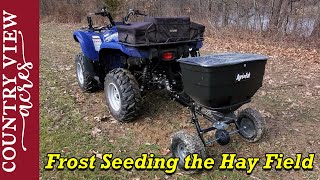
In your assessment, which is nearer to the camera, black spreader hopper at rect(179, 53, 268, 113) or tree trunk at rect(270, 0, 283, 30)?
black spreader hopper at rect(179, 53, 268, 113)

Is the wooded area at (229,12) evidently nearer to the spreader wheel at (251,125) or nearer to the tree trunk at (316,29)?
the tree trunk at (316,29)

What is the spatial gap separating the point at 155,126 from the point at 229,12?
36.3 feet

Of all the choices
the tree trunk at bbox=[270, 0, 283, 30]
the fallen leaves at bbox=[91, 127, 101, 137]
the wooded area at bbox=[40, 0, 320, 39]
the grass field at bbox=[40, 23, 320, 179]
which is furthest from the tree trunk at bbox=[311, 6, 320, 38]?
the fallen leaves at bbox=[91, 127, 101, 137]

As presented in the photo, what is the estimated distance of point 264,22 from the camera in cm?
1255

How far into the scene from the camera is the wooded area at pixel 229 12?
444 inches

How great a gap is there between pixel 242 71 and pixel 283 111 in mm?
2102

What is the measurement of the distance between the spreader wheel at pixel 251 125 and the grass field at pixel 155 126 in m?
0.10

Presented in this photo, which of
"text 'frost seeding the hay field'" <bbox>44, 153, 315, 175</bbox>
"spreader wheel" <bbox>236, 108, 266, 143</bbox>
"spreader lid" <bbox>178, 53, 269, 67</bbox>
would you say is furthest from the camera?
"spreader wheel" <bbox>236, 108, 266, 143</bbox>

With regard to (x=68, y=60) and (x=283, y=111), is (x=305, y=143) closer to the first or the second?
(x=283, y=111)

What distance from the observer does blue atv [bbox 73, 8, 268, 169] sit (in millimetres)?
3074

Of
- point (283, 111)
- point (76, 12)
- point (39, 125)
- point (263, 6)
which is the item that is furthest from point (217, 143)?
point (76, 12)

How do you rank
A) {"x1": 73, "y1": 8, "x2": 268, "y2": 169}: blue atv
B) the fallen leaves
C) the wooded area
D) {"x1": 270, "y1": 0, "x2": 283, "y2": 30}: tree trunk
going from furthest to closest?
{"x1": 270, "y1": 0, "x2": 283, "y2": 30}: tree trunk
the wooded area
the fallen leaves
{"x1": 73, "y1": 8, "x2": 268, "y2": 169}: blue atv

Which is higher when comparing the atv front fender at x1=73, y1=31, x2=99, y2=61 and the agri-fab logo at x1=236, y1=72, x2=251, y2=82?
the atv front fender at x1=73, y1=31, x2=99, y2=61

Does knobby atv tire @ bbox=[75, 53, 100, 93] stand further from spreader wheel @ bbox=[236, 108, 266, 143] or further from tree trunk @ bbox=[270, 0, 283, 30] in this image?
tree trunk @ bbox=[270, 0, 283, 30]
